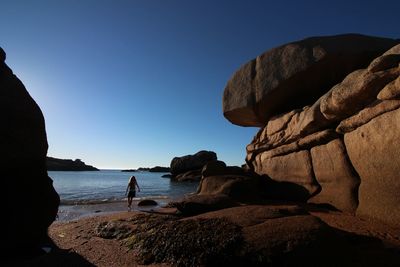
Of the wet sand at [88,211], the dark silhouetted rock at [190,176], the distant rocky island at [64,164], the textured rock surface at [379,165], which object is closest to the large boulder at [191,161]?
the dark silhouetted rock at [190,176]

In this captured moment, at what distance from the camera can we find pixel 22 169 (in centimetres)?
686

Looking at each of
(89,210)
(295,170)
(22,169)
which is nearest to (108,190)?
(89,210)

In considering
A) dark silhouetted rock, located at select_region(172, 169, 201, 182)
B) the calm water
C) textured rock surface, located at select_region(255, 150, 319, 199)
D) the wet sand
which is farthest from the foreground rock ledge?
dark silhouetted rock, located at select_region(172, 169, 201, 182)

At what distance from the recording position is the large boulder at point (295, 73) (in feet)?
41.7

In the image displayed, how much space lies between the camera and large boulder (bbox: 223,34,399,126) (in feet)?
41.7

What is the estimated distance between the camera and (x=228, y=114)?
16656mm

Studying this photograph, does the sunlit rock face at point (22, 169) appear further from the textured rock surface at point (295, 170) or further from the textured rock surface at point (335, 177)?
the textured rock surface at point (295, 170)

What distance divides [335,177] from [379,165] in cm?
212

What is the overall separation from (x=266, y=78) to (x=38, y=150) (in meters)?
10.4

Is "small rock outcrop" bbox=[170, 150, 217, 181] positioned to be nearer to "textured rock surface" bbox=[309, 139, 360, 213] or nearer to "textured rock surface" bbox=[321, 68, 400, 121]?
"textured rock surface" bbox=[309, 139, 360, 213]

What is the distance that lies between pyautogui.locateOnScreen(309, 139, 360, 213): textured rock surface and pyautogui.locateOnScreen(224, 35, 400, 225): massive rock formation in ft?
0.10

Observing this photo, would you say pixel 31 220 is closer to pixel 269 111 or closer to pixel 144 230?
pixel 144 230

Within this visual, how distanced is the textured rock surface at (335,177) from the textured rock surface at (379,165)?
0.42 m

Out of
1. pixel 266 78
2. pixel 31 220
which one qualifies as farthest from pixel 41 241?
pixel 266 78
